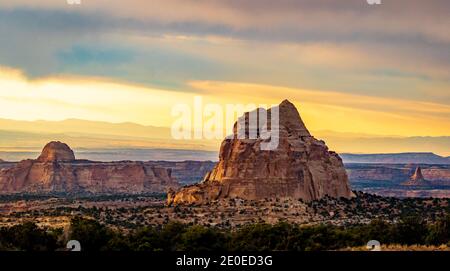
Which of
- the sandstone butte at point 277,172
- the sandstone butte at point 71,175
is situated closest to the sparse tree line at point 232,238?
the sandstone butte at point 277,172

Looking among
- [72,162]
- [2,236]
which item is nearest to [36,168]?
[72,162]

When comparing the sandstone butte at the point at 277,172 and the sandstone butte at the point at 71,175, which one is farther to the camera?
the sandstone butte at the point at 71,175

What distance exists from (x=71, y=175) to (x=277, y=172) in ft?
315

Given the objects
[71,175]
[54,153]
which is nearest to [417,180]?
[71,175]

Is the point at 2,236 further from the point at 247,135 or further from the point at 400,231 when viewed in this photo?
the point at 247,135

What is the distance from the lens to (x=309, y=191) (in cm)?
9969

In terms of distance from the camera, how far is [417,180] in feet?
547

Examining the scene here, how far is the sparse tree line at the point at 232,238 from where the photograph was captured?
33688 mm

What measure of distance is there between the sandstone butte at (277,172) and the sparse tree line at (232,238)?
181ft

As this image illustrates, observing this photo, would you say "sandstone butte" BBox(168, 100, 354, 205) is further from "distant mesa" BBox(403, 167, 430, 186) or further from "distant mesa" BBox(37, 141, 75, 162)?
"distant mesa" BBox(37, 141, 75, 162)

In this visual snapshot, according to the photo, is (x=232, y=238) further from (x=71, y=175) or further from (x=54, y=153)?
(x=54, y=153)

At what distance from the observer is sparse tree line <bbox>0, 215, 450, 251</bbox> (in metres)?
33.7

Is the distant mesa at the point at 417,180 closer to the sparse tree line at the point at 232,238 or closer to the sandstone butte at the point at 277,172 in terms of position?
the sandstone butte at the point at 277,172
